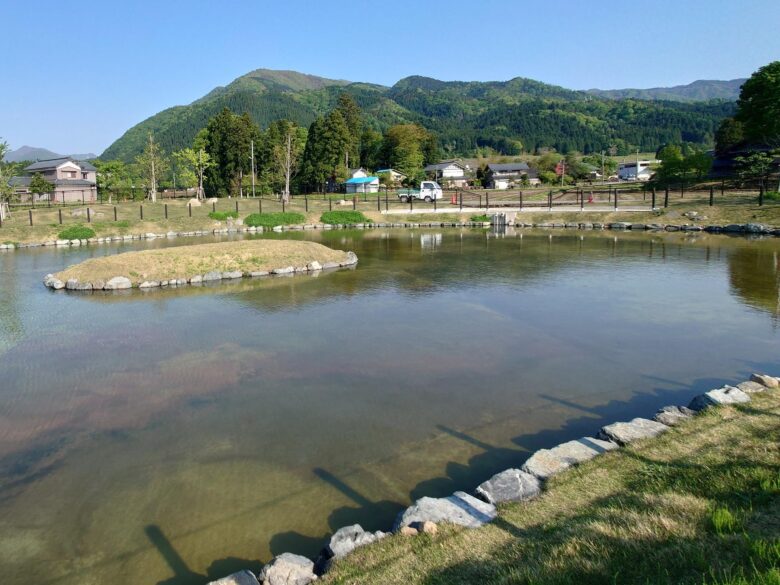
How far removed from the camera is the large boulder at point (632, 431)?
6312 mm

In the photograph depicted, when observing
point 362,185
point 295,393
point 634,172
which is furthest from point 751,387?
point 634,172

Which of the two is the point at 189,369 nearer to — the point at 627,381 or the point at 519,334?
the point at 519,334

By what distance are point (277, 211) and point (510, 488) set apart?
125 feet

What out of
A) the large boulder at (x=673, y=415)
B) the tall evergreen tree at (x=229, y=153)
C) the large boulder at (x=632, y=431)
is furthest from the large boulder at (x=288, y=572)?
the tall evergreen tree at (x=229, y=153)

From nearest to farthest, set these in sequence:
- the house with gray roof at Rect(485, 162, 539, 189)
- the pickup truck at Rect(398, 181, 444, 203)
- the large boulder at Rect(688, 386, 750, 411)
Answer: the large boulder at Rect(688, 386, 750, 411)
the pickup truck at Rect(398, 181, 444, 203)
the house with gray roof at Rect(485, 162, 539, 189)

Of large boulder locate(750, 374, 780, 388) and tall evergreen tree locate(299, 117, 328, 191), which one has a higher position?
tall evergreen tree locate(299, 117, 328, 191)

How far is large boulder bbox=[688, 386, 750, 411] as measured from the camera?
23.1 ft

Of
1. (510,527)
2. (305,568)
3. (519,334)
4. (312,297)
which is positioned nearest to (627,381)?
(519,334)

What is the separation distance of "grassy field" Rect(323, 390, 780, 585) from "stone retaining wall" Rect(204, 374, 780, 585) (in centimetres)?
14

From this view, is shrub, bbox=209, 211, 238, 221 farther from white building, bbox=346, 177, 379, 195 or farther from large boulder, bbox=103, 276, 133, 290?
white building, bbox=346, 177, 379, 195

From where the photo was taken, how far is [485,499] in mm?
5277

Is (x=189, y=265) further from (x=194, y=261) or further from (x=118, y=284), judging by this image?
(x=118, y=284)

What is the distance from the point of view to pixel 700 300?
1440 cm

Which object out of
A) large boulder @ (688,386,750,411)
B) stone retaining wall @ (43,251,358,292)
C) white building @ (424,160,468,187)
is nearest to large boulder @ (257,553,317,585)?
large boulder @ (688,386,750,411)
